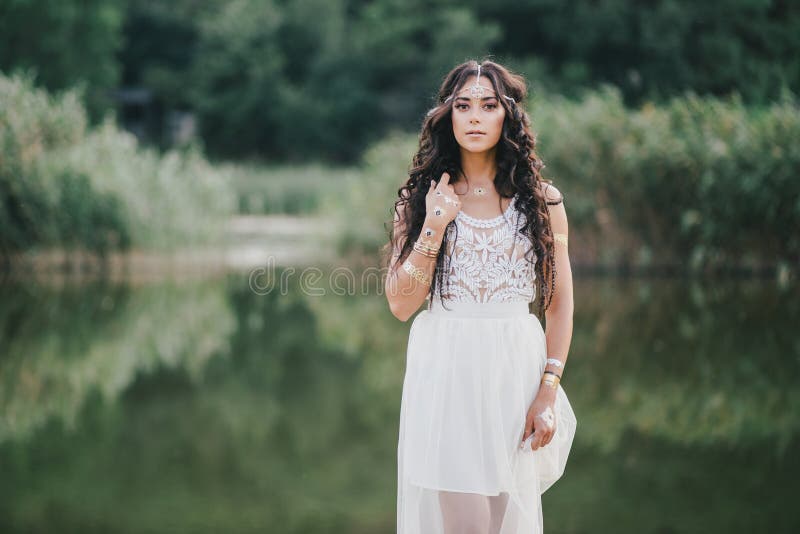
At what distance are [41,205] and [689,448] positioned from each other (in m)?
9.83

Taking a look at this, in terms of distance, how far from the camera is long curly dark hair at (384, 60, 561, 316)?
2.58m

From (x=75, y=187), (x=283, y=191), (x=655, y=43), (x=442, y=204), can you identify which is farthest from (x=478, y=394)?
(x=655, y=43)

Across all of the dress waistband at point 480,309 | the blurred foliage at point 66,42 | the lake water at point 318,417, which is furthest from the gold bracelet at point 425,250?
the blurred foliage at point 66,42

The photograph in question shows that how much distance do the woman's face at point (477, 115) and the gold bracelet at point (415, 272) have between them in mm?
339

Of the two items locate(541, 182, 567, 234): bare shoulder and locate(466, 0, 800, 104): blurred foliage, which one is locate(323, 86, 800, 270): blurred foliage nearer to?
locate(541, 182, 567, 234): bare shoulder

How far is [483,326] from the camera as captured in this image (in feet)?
8.43

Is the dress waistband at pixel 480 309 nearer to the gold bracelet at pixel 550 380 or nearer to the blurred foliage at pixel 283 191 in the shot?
the gold bracelet at pixel 550 380

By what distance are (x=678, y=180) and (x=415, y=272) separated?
34.7 feet

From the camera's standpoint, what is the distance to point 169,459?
5035mm

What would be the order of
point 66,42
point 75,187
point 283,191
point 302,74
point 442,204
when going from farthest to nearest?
point 302,74
point 66,42
point 283,191
point 75,187
point 442,204

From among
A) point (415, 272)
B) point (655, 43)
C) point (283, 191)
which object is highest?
point (655, 43)

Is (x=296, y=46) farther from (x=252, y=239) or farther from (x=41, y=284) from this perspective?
(x=41, y=284)

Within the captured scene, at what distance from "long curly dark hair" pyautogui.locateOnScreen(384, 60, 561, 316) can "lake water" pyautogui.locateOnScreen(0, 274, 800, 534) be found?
65.6 inches

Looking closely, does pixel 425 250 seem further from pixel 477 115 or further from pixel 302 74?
pixel 302 74
